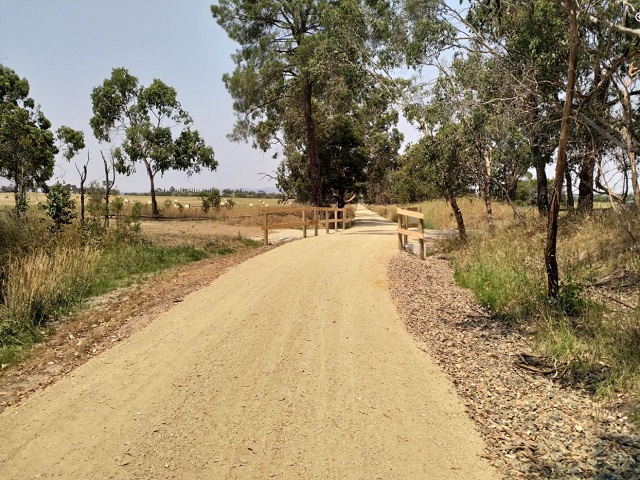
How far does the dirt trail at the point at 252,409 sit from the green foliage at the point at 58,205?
6.78 m

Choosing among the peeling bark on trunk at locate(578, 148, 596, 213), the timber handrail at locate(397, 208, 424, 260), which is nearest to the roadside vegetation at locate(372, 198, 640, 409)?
the timber handrail at locate(397, 208, 424, 260)

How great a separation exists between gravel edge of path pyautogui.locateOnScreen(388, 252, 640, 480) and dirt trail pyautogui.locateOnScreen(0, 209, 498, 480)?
0.22 metres

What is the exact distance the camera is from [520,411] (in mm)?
4445

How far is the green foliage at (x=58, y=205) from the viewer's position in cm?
1189

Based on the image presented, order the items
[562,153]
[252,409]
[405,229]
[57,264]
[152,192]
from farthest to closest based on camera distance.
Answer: [152,192], [405,229], [57,264], [562,153], [252,409]

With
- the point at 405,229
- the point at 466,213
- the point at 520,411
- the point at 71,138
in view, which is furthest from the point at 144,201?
the point at 520,411

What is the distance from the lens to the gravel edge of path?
357cm

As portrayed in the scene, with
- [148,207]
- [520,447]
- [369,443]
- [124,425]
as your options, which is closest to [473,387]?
[520,447]

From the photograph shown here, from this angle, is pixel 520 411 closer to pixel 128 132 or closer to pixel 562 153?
pixel 562 153

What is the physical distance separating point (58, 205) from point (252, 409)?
391 inches

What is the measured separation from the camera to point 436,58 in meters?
15.5

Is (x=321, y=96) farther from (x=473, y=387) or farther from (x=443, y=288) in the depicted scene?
(x=473, y=387)

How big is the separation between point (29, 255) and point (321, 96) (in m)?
23.6

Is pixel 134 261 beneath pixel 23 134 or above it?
beneath
